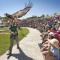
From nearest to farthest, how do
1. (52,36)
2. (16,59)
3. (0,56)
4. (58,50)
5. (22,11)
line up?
(58,50)
(52,36)
(16,59)
(0,56)
(22,11)

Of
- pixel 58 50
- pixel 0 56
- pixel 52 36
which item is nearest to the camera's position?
pixel 58 50

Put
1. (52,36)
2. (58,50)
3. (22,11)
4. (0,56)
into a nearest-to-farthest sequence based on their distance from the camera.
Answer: (58,50) < (52,36) < (0,56) < (22,11)

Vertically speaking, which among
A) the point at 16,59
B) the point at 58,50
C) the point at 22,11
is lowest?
the point at 16,59

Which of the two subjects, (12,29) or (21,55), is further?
(12,29)

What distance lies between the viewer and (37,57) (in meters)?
13.0

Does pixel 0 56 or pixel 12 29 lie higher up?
pixel 12 29

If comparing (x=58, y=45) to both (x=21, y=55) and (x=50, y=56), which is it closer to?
(x=50, y=56)

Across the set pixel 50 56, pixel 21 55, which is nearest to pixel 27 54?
pixel 21 55

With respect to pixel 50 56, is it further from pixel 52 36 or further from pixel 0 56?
pixel 0 56

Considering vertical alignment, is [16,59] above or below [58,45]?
below

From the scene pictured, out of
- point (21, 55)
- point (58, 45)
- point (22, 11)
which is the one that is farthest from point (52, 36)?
point (22, 11)

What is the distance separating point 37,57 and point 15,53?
71.4 inches

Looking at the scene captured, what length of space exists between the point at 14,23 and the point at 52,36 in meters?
5.03

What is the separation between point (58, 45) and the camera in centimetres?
938
